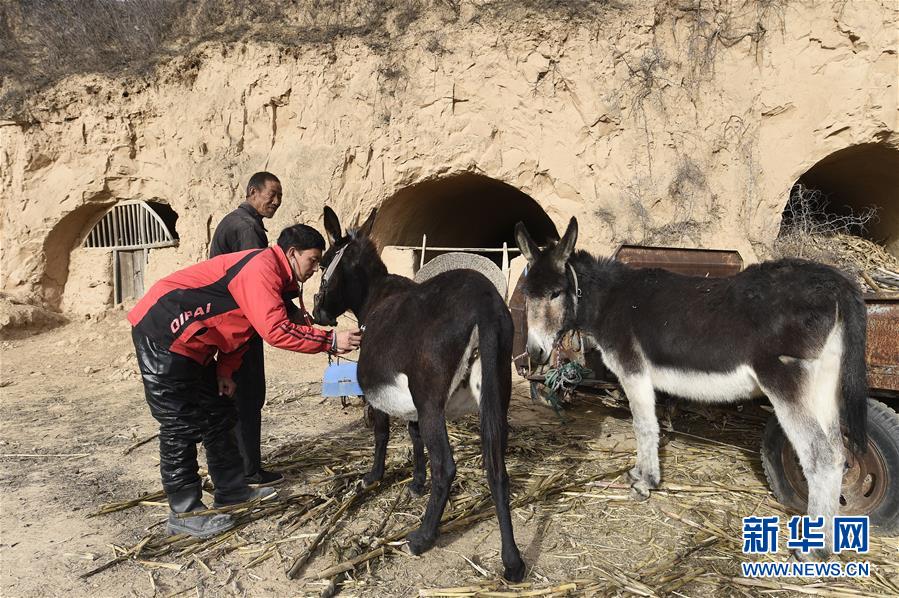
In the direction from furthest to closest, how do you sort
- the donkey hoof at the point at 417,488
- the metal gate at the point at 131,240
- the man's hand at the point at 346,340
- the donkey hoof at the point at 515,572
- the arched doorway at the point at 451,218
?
the metal gate at the point at 131,240 < the arched doorway at the point at 451,218 < the donkey hoof at the point at 417,488 < the man's hand at the point at 346,340 < the donkey hoof at the point at 515,572

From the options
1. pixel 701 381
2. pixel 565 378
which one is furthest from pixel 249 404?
pixel 701 381

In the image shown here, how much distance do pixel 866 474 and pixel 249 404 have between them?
3926 millimetres

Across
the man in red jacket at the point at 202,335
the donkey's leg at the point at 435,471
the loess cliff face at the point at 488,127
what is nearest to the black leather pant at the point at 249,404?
the man in red jacket at the point at 202,335

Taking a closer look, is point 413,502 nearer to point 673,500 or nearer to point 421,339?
point 421,339

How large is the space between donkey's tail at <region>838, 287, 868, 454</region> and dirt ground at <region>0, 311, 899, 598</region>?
2.34 ft

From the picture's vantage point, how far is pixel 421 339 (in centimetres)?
290

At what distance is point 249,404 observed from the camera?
3777mm

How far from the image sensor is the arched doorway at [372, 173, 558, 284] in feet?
34.2

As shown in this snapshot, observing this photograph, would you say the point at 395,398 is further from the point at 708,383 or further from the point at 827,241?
the point at 827,241

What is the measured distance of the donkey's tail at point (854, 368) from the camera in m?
2.62

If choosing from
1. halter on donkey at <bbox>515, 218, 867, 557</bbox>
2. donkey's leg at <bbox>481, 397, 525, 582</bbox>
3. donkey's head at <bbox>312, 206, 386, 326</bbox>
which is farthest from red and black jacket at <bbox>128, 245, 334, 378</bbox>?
halter on donkey at <bbox>515, 218, 867, 557</bbox>

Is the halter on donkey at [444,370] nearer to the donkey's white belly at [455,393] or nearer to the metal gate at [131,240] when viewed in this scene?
the donkey's white belly at [455,393]

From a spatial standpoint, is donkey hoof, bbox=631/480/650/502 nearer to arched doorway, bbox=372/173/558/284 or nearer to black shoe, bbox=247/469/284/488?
black shoe, bbox=247/469/284/488

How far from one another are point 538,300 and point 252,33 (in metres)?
10.3
